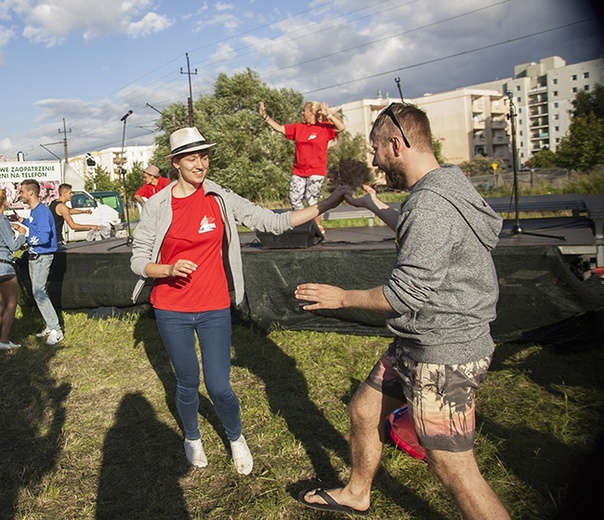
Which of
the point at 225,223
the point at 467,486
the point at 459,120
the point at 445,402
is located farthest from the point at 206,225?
the point at 459,120

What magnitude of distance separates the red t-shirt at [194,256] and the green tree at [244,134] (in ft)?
114

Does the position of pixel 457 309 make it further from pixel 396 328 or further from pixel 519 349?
pixel 519 349

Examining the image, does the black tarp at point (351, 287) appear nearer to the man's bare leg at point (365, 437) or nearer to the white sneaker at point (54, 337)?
the white sneaker at point (54, 337)

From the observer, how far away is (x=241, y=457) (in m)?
3.60

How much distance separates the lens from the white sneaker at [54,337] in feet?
23.9

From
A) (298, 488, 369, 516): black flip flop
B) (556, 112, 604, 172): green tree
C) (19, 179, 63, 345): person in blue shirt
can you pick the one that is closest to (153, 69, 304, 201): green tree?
(556, 112, 604, 172): green tree

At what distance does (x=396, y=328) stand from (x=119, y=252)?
20.8ft

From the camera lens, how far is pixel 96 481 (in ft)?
12.1

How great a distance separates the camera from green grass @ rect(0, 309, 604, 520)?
→ 130 inches

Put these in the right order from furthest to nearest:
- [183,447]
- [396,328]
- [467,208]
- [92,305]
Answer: [92,305], [183,447], [396,328], [467,208]

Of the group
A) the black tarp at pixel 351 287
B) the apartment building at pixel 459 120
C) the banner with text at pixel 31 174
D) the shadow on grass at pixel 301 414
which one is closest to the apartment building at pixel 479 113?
the apartment building at pixel 459 120

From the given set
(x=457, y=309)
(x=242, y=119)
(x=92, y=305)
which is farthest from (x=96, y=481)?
(x=242, y=119)

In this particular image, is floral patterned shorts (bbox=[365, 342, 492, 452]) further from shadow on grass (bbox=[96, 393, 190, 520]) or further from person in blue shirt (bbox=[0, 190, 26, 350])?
person in blue shirt (bbox=[0, 190, 26, 350])

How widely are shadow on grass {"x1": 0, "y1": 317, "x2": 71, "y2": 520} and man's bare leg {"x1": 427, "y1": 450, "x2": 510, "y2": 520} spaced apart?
8.57ft
